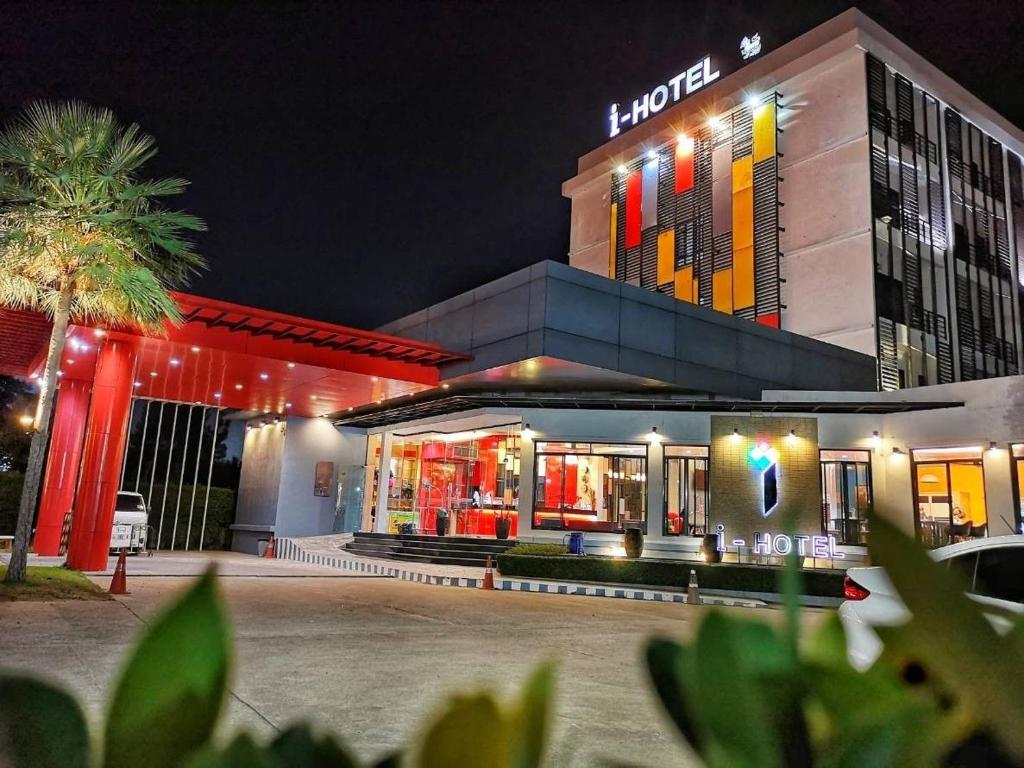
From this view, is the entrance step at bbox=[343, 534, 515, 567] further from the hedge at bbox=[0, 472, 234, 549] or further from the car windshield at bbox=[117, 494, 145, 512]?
the hedge at bbox=[0, 472, 234, 549]

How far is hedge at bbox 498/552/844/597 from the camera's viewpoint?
1431 cm

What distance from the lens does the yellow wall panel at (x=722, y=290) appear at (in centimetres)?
2530

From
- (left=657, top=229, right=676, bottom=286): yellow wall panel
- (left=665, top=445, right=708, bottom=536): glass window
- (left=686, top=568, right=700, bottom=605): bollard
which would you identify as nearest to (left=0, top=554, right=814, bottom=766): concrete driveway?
(left=686, top=568, right=700, bottom=605): bollard

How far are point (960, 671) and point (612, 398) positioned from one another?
57.7 feet

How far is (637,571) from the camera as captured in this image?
49.2 feet

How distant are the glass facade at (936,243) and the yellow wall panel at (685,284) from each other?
624cm

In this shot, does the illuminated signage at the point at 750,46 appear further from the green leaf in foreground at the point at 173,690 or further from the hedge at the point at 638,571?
the green leaf in foreground at the point at 173,690

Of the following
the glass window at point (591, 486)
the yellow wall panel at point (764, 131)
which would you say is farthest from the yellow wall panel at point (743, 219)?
the glass window at point (591, 486)

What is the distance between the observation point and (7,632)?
6.57 metres

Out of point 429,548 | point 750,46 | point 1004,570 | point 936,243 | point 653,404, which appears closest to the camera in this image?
point 1004,570

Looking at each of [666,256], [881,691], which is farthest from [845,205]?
[881,691]

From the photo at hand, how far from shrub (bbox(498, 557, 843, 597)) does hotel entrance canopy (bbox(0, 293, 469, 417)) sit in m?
4.53

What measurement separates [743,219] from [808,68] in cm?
530

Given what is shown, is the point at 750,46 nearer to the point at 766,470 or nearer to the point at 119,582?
the point at 766,470
